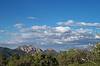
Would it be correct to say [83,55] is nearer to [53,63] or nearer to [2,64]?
[53,63]

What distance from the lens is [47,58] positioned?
148 m

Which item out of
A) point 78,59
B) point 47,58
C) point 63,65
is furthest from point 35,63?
point 78,59

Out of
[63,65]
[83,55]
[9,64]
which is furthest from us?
[83,55]

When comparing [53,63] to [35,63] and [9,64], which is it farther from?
[9,64]

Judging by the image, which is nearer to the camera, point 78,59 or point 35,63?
point 35,63

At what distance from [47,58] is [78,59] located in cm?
2285

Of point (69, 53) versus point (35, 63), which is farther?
point (69, 53)

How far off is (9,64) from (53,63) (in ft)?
82.2

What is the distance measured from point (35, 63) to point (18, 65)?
11.0 metres

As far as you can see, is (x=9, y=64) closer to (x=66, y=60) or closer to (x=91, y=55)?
(x=66, y=60)

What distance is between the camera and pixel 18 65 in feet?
486

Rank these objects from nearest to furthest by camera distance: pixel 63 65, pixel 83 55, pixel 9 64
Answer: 1. pixel 9 64
2. pixel 63 65
3. pixel 83 55

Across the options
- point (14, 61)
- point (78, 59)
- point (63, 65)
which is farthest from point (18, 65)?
point (78, 59)

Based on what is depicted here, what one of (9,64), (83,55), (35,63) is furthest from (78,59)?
(9,64)
